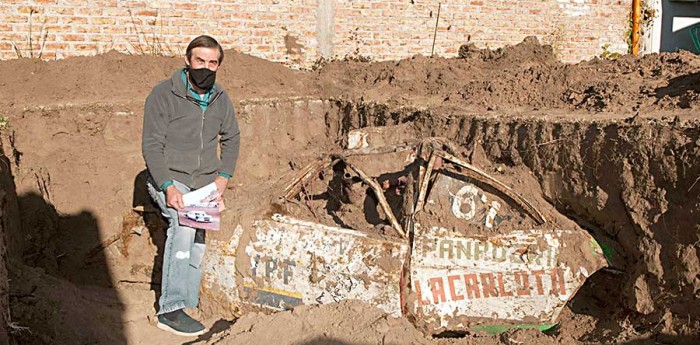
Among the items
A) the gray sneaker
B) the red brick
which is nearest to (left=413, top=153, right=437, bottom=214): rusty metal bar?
the gray sneaker

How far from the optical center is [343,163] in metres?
5.12

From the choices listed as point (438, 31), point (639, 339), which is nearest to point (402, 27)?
point (438, 31)

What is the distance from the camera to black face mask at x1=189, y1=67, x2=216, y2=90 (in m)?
4.47

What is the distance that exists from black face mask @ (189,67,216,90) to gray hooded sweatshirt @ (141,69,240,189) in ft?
0.39

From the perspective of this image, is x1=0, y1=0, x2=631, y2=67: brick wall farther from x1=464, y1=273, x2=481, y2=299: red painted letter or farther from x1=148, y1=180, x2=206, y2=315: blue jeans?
x1=464, y1=273, x2=481, y2=299: red painted letter

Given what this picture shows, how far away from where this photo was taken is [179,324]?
187 inches

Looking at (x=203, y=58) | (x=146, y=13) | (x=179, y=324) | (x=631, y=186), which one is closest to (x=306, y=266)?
(x=179, y=324)

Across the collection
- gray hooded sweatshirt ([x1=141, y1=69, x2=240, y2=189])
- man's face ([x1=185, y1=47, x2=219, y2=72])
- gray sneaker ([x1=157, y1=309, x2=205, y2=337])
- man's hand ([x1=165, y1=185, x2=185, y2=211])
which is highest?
man's face ([x1=185, y1=47, x2=219, y2=72])

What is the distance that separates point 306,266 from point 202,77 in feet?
4.99

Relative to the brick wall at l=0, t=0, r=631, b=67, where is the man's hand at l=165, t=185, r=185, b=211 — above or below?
below

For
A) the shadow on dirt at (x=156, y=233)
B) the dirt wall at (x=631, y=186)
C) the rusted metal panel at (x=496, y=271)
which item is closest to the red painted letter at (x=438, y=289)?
the rusted metal panel at (x=496, y=271)

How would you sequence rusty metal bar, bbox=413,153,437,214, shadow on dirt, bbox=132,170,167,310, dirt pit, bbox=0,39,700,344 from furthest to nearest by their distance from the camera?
shadow on dirt, bbox=132,170,167,310, rusty metal bar, bbox=413,153,437,214, dirt pit, bbox=0,39,700,344

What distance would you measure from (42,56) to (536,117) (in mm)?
6158

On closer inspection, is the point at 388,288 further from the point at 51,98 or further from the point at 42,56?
the point at 42,56
